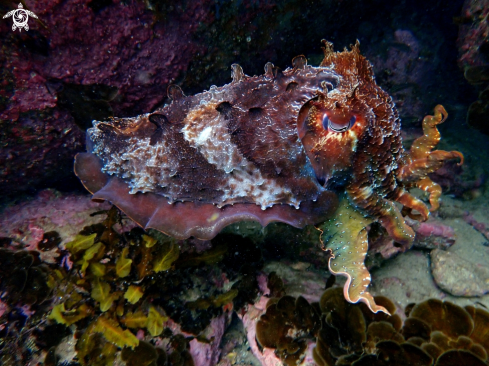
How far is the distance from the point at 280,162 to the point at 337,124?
0.67m

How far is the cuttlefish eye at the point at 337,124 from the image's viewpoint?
7.95 ft

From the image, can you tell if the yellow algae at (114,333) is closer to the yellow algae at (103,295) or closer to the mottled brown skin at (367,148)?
the yellow algae at (103,295)

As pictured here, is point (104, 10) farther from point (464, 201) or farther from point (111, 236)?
point (464, 201)

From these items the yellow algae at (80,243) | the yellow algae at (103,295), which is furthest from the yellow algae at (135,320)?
the yellow algae at (80,243)

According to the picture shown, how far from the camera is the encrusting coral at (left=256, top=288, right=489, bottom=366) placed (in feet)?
9.41

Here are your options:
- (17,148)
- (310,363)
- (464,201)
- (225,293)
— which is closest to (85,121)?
(17,148)

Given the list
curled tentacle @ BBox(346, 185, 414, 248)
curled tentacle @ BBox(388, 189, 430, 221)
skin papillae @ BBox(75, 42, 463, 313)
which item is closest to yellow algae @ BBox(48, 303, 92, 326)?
skin papillae @ BBox(75, 42, 463, 313)

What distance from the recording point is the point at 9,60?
2.79 meters

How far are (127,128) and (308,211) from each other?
2.29m

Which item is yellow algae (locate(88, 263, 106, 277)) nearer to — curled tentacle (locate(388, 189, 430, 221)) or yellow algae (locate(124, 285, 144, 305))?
yellow algae (locate(124, 285, 144, 305))

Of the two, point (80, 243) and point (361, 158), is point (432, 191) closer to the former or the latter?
point (361, 158)

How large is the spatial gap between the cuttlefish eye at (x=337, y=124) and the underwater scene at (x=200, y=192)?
0.08ft

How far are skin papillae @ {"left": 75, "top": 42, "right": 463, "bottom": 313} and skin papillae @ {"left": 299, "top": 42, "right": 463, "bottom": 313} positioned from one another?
1cm

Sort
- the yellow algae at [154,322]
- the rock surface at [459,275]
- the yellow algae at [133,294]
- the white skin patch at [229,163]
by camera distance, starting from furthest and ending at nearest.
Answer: the rock surface at [459,275] → the yellow algae at [154,322] → the yellow algae at [133,294] → the white skin patch at [229,163]
